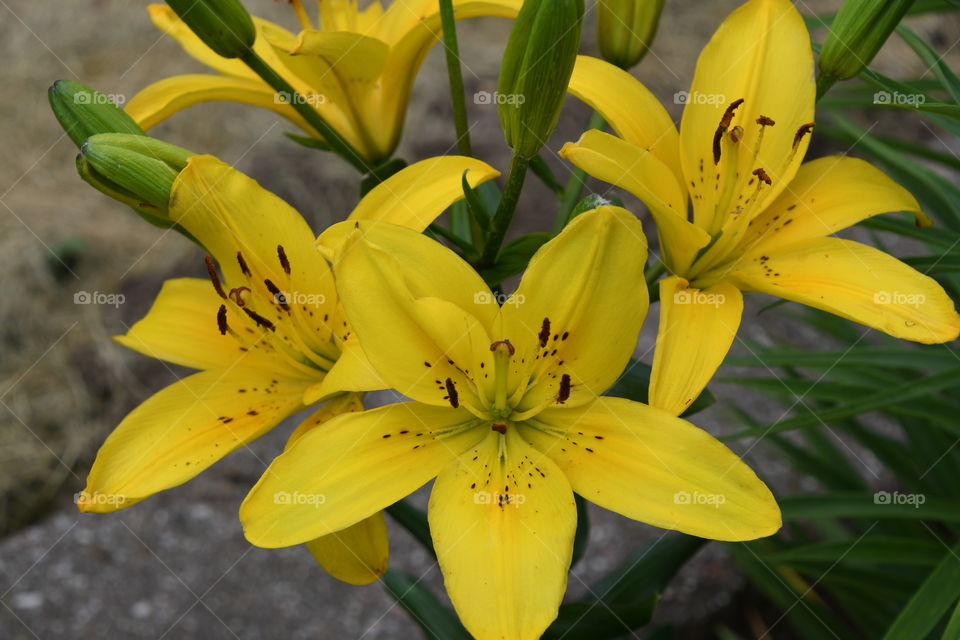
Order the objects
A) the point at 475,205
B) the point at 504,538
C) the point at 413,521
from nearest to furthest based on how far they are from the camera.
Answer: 1. the point at 504,538
2. the point at 475,205
3. the point at 413,521

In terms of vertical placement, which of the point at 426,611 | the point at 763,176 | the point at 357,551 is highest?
the point at 763,176

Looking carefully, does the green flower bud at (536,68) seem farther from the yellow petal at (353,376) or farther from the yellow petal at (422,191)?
the yellow petal at (353,376)

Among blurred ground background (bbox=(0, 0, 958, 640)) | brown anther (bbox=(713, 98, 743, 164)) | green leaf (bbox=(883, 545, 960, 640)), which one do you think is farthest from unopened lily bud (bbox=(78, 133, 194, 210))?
blurred ground background (bbox=(0, 0, 958, 640))

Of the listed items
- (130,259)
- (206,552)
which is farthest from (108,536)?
(130,259)

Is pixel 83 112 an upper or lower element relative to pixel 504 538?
upper

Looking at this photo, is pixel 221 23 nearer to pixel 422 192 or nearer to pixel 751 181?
pixel 422 192

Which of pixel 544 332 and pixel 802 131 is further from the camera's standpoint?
pixel 802 131

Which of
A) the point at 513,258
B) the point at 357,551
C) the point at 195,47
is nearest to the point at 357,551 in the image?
the point at 357,551

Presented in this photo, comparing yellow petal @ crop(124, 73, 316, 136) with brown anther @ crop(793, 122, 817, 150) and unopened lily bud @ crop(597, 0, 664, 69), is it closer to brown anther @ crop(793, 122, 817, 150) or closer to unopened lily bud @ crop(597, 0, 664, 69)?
unopened lily bud @ crop(597, 0, 664, 69)
